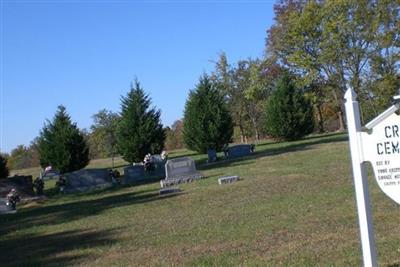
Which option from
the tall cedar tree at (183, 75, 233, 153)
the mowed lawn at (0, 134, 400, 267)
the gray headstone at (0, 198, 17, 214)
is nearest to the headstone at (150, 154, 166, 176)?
the tall cedar tree at (183, 75, 233, 153)

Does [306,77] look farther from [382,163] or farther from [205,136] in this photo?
[382,163]

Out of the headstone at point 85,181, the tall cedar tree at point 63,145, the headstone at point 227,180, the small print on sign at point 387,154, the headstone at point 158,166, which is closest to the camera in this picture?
the small print on sign at point 387,154

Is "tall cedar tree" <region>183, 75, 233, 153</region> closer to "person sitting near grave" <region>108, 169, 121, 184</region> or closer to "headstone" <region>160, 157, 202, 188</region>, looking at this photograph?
"person sitting near grave" <region>108, 169, 121, 184</region>

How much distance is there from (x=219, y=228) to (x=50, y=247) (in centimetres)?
322

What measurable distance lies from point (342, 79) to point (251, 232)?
39.6 meters

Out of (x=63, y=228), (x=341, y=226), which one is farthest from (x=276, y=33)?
(x=341, y=226)

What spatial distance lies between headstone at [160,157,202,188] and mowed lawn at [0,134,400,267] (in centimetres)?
328

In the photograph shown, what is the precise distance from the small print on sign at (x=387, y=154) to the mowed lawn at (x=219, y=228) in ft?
4.95

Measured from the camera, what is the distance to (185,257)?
8.52m

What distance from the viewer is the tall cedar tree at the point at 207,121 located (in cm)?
3934

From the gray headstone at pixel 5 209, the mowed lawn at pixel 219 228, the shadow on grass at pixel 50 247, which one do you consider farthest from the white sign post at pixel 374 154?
the gray headstone at pixel 5 209

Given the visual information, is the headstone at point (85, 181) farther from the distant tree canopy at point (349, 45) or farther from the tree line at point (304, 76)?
the distant tree canopy at point (349, 45)

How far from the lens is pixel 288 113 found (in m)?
42.8

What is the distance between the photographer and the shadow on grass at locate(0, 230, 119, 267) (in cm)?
979
